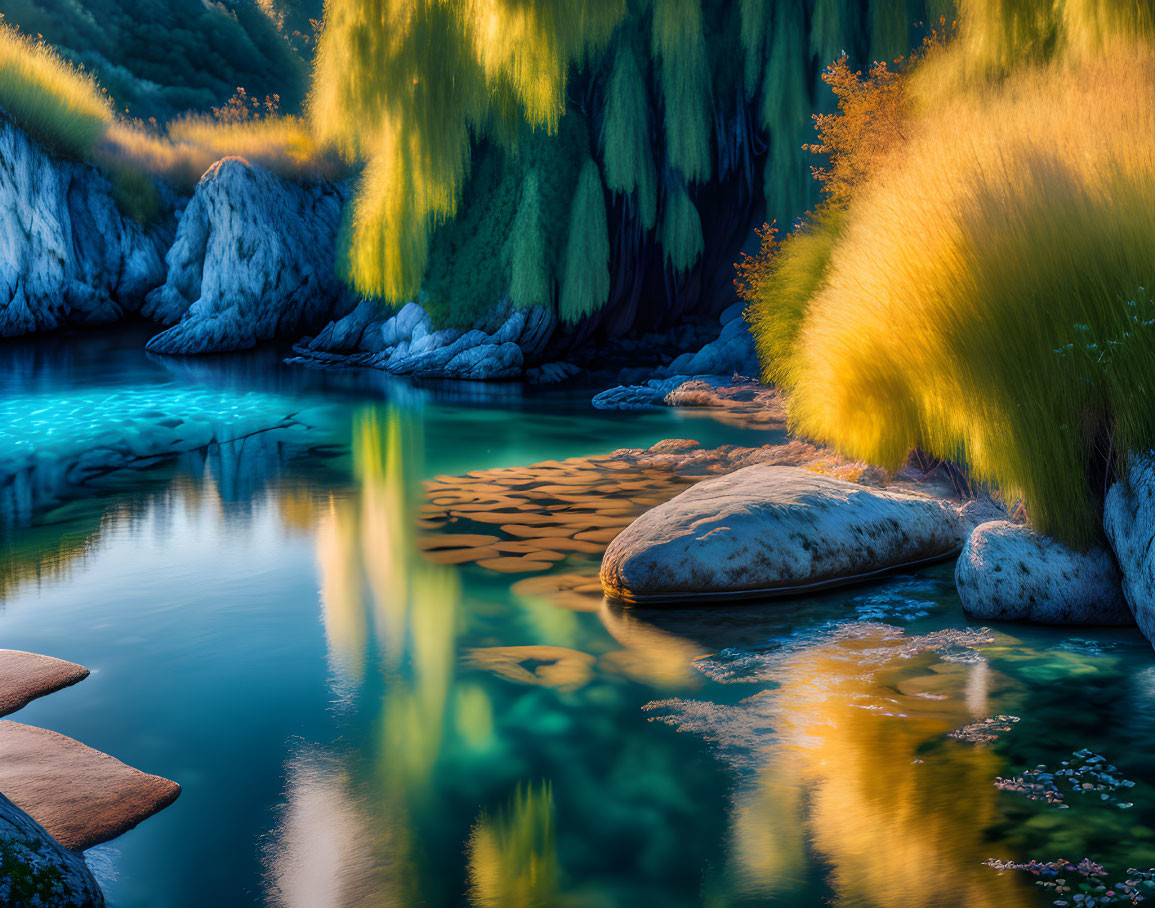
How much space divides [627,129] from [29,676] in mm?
9451

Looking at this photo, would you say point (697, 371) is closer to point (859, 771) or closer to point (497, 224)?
point (497, 224)

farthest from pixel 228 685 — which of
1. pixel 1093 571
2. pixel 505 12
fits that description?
pixel 505 12

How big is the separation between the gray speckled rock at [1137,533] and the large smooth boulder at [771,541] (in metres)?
1.01

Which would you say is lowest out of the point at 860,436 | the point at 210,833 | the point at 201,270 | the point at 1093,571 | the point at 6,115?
the point at 210,833

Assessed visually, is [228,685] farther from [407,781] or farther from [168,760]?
[407,781]

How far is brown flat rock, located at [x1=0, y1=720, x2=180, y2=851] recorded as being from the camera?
7.47 feet

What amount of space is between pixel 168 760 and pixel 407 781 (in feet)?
2.30

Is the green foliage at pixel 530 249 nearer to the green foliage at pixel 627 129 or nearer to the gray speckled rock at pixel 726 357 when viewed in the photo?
the green foliage at pixel 627 129

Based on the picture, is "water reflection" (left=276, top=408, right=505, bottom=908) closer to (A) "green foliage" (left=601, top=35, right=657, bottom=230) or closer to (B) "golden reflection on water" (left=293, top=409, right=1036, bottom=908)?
(B) "golden reflection on water" (left=293, top=409, right=1036, bottom=908)

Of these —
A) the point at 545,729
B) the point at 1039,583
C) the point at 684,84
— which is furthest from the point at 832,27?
the point at 545,729

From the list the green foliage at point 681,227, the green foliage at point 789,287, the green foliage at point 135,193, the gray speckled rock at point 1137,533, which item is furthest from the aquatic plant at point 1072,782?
the green foliage at point 135,193

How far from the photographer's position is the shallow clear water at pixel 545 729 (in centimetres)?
212

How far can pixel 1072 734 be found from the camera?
104 inches

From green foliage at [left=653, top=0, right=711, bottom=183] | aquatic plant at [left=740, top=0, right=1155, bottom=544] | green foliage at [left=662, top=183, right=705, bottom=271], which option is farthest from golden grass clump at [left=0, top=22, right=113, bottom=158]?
aquatic plant at [left=740, top=0, right=1155, bottom=544]
